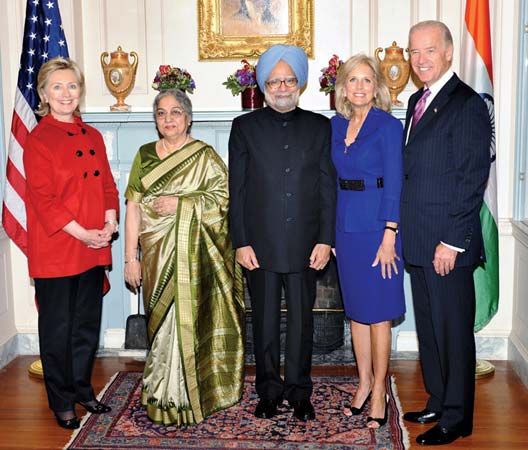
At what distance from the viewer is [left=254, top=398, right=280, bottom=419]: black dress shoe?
11.2 feet

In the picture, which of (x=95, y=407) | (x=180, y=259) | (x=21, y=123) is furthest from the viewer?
(x=21, y=123)

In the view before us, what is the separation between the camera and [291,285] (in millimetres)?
3291

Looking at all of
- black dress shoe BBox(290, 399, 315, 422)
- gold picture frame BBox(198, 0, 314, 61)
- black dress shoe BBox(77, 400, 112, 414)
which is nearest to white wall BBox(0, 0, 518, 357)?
gold picture frame BBox(198, 0, 314, 61)

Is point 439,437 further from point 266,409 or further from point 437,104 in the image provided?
point 437,104

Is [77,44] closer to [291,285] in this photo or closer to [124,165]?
[124,165]

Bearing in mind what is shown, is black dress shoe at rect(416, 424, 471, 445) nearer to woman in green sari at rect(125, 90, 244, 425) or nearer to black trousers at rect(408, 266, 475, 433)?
black trousers at rect(408, 266, 475, 433)

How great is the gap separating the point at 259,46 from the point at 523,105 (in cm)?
158

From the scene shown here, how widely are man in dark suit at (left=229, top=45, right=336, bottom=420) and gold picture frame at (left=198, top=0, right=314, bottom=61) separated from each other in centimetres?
136

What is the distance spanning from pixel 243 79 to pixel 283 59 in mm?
1141

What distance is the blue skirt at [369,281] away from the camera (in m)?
3.16

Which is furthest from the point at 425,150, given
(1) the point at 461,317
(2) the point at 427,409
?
(2) the point at 427,409

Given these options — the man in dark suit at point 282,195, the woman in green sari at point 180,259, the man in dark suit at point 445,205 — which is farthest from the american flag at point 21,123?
the man in dark suit at point 445,205

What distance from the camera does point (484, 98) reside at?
12.7 ft

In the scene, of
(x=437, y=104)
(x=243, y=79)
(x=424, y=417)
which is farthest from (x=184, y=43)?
(x=424, y=417)
